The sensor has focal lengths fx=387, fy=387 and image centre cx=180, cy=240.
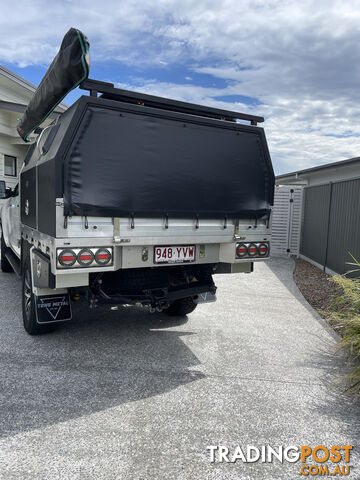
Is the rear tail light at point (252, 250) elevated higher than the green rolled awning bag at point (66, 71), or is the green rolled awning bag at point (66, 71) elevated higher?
the green rolled awning bag at point (66, 71)

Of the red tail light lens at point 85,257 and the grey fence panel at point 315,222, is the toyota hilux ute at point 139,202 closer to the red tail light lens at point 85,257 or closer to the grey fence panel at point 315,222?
the red tail light lens at point 85,257

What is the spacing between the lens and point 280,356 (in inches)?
172

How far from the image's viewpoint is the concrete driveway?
248 centimetres

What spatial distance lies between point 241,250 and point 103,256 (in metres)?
1.68

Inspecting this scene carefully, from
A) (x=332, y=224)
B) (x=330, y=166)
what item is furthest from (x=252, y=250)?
(x=330, y=166)

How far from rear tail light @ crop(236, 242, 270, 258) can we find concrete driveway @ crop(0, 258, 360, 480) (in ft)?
3.52

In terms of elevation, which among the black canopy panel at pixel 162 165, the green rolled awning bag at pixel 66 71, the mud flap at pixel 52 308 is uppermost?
the green rolled awning bag at pixel 66 71

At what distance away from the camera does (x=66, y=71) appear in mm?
3662

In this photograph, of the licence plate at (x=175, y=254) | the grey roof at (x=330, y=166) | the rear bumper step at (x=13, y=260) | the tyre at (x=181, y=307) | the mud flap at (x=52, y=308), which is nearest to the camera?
the licence plate at (x=175, y=254)

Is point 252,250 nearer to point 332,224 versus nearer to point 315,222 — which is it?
point 332,224

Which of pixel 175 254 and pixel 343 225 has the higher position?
pixel 343 225

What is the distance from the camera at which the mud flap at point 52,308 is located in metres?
4.29

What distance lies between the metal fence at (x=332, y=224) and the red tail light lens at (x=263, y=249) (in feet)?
12.1

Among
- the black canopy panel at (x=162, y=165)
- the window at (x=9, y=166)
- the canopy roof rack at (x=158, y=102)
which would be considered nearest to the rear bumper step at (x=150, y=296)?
the black canopy panel at (x=162, y=165)
